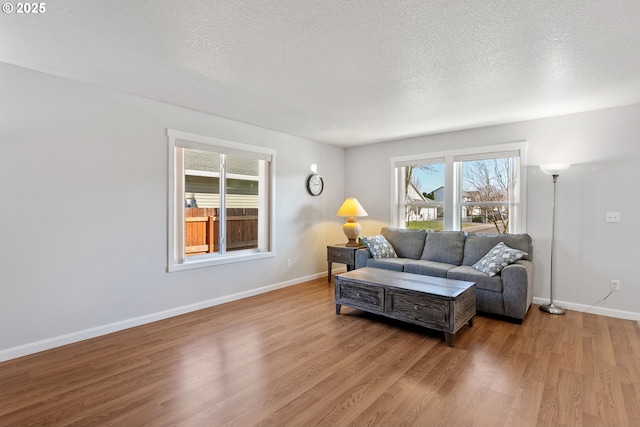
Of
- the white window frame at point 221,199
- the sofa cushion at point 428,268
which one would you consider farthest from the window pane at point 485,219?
the white window frame at point 221,199

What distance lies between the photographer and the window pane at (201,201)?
3820mm

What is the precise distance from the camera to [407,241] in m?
4.69

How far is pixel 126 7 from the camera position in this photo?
1.81 meters

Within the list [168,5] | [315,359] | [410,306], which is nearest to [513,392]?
[410,306]

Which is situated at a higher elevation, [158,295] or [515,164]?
[515,164]

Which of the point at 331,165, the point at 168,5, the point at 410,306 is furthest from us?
the point at 331,165

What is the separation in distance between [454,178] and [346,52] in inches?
120

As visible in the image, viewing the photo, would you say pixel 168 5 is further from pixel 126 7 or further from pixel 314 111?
pixel 314 111

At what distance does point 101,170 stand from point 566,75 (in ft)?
14.1

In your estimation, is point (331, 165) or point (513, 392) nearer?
point (513, 392)

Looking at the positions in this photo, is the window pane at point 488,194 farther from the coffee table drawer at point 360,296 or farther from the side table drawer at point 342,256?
the coffee table drawer at point 360,296

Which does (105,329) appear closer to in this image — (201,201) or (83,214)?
(83,214)

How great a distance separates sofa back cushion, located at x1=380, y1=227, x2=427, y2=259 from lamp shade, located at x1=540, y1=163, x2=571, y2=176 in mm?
1669

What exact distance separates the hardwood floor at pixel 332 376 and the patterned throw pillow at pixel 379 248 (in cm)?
129
